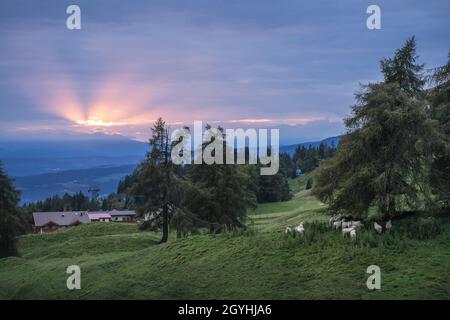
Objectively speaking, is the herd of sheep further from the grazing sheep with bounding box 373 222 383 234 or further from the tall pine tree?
the tall pine tree

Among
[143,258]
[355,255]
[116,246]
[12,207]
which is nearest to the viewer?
[355,255]

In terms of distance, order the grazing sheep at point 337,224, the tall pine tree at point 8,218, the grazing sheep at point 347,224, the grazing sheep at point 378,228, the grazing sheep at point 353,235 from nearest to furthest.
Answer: the grazing sheep at point 353,235, the grazing sheep at point 378,228, the grazing sheep at point 347,224, the grazing sheep at point 337,224, the tall pine tree at point 8,218

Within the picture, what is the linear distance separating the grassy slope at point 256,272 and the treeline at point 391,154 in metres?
2.53

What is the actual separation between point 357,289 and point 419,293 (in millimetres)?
2322

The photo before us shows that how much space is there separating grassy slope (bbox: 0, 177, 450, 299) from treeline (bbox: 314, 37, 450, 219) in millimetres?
2527

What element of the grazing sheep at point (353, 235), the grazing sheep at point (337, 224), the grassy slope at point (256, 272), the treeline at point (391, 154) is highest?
the treeline at point (391, 154)

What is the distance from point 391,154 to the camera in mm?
23625

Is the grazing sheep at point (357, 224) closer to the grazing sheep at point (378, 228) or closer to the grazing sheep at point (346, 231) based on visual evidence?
the grazing sheep at point (346, 231)

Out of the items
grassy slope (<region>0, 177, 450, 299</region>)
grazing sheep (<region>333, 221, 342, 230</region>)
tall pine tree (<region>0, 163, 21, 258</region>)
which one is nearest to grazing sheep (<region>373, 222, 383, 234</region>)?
grassy slope (<region>0, 177, 450, 299</region>)

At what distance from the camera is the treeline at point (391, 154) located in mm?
23094

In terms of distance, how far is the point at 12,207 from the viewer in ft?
165

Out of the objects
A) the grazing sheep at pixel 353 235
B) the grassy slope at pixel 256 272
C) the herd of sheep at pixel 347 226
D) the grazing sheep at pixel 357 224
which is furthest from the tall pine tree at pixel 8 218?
the grazing sheep at pixel 353 235
